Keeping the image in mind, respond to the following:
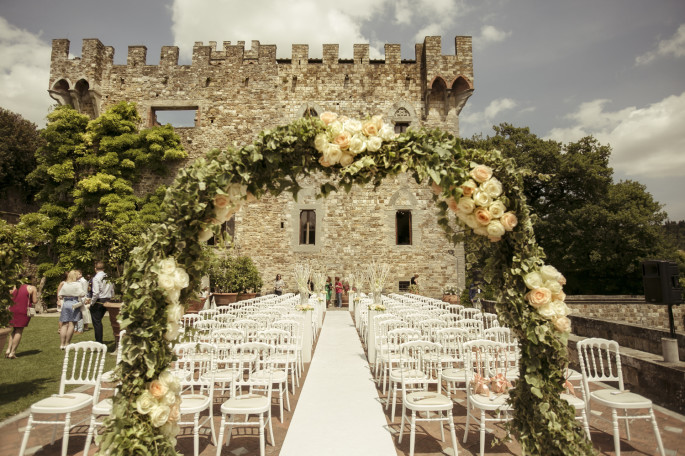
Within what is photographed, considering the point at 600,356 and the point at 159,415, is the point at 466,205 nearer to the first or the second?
the point at 159,415

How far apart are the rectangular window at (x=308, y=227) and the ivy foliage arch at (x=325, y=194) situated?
43.0 ft

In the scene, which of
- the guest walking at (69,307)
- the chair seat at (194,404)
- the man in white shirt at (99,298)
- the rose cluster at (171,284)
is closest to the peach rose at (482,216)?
the rose cluster at (171,284)

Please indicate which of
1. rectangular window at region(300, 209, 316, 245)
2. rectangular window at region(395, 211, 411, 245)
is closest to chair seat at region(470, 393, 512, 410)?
rectangular window at region(395, 211, 411, 245)

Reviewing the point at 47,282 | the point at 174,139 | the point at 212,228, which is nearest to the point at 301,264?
the point at 174,139

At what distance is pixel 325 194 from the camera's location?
248 cm

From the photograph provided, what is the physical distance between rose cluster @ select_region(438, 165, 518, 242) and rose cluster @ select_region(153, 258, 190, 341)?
1757 millimetres

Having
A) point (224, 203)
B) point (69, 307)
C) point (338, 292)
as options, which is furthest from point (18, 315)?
point (338, 292)

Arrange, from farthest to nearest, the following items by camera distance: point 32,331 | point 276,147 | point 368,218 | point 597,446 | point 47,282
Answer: point 368,218 < point 47,282 < point 32,331 < point 597,446 < point 276,147

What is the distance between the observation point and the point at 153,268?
219 centimetres

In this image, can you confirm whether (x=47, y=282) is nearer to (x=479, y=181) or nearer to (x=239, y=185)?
(x=239, y=185)

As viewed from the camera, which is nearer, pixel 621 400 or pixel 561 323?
pixel 561 323

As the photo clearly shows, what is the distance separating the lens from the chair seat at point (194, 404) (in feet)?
10.7

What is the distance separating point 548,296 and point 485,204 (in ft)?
2.20

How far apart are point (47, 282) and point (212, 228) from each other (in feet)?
52.8
